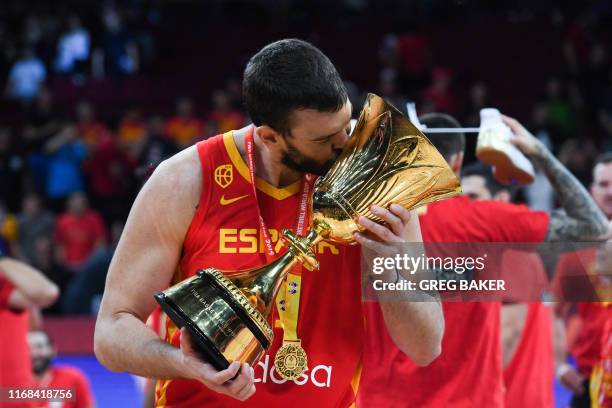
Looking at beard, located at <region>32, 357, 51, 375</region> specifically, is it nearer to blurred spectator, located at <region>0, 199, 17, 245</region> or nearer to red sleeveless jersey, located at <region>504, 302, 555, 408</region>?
red sleeveless jersey, located at <region>504, 302, 555, 408</region>

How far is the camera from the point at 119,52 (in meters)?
15.3

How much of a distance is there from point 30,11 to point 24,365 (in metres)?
12.8

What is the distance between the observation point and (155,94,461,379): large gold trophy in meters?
2.37

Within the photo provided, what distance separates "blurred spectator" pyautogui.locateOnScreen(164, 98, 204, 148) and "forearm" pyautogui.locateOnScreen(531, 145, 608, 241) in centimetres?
876

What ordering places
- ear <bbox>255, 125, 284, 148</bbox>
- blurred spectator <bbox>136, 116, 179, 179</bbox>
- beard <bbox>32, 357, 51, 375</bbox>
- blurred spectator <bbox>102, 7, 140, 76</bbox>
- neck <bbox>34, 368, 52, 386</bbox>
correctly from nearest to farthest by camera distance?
1. ear <bbox>255, 125, 284, 148</bbox>
2. neck <bbox>34, 368, 52, 386</bbox>
3. beard <bbox>32, 357, 51, 375</bbox>
4. blurred spectator <bbox>136, 116, 179, 179</bbox>
5. blurred spectator <bbox>102, 7, 140, 76</bbox>

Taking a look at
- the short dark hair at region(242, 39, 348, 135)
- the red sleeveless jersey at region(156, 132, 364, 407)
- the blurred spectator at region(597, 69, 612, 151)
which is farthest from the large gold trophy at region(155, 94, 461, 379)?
the blurred spectator at region(597, 69, 612, 151)

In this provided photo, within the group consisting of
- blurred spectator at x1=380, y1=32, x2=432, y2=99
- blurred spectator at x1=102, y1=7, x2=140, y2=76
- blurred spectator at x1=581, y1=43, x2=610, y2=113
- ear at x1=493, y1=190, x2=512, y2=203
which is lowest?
ear at x1=493, y1=190, x2=512, y2=203

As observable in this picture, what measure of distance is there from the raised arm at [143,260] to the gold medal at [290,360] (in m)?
0.36

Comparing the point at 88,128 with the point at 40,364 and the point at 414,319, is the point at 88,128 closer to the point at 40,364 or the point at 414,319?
the point at 40,364

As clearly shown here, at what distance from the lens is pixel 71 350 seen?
32.2 feet

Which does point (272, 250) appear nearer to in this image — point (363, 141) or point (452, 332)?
point (363, 141)

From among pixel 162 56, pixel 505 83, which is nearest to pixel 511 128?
pixel 505 83

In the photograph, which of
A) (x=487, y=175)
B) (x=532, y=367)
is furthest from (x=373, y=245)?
(x=532, y=367)

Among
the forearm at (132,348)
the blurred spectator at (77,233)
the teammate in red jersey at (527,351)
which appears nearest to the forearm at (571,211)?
the teammate in red jersey at (527,351)
